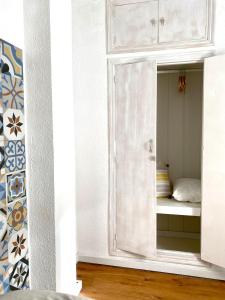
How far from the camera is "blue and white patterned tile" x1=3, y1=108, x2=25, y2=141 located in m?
1.39

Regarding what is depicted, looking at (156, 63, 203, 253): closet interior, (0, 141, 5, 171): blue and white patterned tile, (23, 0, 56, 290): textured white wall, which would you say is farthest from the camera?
(156, 63, 203, 253): closet interior

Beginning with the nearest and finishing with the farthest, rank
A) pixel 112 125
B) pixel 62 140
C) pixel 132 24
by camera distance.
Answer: pixel 62 140 < pixel 132 24 < pixel 112 125

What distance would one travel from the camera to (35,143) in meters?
1.62

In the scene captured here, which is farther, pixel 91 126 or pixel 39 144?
pixel 91 126

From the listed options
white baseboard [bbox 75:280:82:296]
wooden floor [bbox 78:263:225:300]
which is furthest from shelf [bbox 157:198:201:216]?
white baseboard [bbox 75:280:82:296]

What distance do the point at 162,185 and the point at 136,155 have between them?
0.56 meters

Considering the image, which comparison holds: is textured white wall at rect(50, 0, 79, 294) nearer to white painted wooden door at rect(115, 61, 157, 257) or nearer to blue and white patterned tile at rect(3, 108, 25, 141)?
blue and white patterned tile at rect(3, 108, 25, 141)

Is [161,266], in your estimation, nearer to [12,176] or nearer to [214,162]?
[214,162]

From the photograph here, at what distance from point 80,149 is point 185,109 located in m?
1.34

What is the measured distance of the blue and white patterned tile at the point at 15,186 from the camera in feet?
4.66

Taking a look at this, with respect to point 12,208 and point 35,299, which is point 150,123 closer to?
point 12,208

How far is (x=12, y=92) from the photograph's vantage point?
4.72 ft

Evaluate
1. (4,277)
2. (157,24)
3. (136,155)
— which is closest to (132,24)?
(157,24)

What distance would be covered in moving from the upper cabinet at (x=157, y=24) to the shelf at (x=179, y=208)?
148 cm
